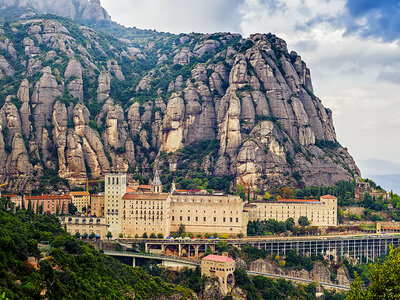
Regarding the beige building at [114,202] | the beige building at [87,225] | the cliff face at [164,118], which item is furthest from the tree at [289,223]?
the beige building at [87,225]

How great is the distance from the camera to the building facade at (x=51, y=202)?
386 feet

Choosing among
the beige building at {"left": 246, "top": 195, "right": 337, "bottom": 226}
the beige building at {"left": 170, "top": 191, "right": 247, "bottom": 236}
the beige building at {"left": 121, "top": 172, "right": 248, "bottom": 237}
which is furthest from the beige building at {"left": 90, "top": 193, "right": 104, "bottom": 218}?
the beige building at {"left": 246, "top": 195, "right": 337, "bottom": 226}

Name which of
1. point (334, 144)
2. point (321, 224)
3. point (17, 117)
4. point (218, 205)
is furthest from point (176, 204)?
point (334, 144)

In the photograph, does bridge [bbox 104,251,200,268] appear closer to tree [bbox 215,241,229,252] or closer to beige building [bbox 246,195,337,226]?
tree [bbox 215,241,229,252]

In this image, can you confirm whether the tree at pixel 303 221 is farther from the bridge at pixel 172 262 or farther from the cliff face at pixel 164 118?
the bridge at pixel 172 262

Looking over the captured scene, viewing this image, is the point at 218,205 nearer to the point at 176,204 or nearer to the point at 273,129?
the point at 176,204

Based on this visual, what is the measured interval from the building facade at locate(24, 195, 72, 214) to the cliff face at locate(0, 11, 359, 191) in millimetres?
12334

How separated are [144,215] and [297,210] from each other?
34.4 m

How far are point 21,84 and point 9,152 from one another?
2212cm

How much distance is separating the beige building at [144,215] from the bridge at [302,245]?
140 inches

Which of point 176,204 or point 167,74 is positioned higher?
point 167,74

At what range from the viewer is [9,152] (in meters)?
136

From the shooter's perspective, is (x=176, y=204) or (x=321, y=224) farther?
(x=321, y=224)

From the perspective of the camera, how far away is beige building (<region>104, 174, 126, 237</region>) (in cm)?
11056
